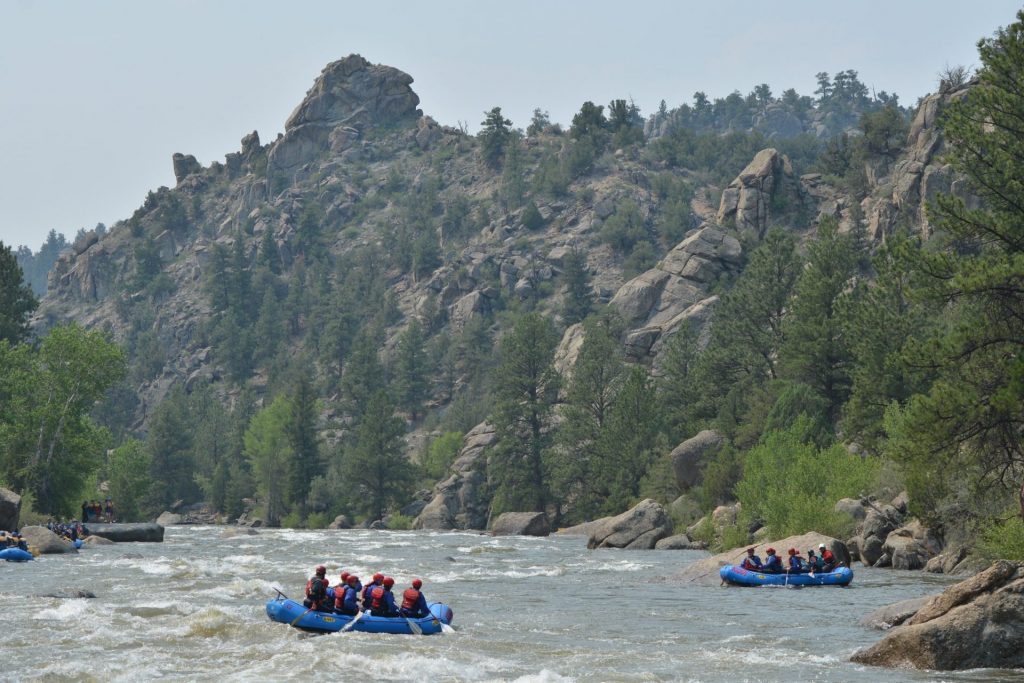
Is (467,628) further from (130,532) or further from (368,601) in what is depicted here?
(130,532)

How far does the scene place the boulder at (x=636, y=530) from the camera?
51.0 m

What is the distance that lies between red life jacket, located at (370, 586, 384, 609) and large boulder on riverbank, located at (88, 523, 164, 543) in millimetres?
33919

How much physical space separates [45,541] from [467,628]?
83.2 feet

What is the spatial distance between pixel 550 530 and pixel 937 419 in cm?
4956

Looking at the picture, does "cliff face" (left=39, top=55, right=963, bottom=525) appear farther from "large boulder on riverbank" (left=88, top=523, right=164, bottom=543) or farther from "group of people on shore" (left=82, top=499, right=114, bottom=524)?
"large boulder on riverbank" (left=88, top=523, right=164, bottom=543)

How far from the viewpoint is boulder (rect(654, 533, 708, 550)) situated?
162 ft

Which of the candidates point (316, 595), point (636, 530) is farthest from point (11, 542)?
point (636, 530)

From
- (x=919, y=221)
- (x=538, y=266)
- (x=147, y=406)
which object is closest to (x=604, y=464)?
(x=919, y=221)

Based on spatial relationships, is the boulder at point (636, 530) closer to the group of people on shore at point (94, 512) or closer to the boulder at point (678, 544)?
the boulder at point (678, 544)

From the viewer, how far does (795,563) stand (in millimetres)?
31891

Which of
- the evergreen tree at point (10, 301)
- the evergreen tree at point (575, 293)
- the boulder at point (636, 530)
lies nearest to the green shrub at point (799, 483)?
the boulder at point (636, 530)

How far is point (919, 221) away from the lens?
278 ft

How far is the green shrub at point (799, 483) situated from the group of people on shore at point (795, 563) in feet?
23.3

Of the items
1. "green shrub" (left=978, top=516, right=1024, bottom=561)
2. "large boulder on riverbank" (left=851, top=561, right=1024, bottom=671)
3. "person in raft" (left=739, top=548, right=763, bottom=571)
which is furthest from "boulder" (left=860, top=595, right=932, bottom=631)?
"person in raft" (left=739, top=548, right=763, bottom=571)
